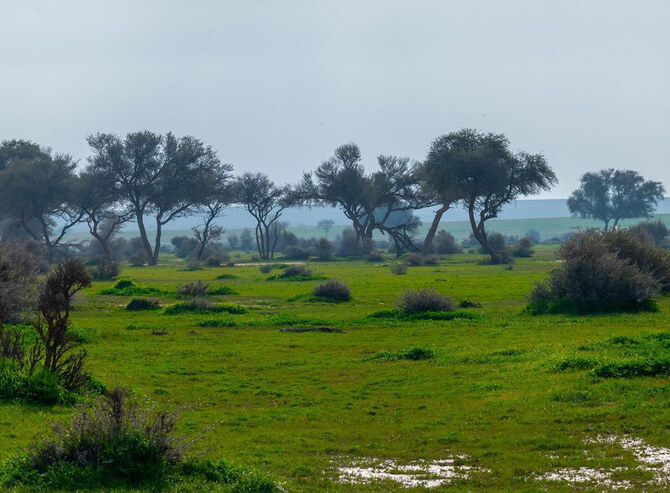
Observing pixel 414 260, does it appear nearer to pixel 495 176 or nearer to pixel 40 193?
pixel 495 176

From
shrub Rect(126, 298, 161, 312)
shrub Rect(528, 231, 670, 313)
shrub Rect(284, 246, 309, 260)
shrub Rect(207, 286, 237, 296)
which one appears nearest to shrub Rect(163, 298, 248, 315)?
shrub Rect(126, 298, 161, 312)

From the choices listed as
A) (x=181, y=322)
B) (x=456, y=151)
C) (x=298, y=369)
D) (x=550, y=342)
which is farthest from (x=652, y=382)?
(x=456, y=151)

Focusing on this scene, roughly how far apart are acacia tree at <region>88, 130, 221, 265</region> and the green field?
66.4m

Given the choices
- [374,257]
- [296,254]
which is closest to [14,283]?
[374,257]

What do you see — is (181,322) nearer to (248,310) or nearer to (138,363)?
(248,310)

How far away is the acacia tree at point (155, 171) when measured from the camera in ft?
296

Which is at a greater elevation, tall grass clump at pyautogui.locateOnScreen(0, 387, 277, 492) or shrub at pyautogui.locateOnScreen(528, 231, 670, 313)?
shrub at pyautogui.locateOnScreen(528, 231, 670, 313)

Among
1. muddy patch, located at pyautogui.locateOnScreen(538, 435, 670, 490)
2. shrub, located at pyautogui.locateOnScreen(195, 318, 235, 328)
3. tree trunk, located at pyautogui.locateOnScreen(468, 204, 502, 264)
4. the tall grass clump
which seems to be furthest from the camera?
tree trunk, located at pyautogui.locateOnScreen(468, 204, 502, 264)

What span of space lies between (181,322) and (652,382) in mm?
17062

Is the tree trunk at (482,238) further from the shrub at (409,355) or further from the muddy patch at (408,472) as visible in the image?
the muddy patch at (408,472)

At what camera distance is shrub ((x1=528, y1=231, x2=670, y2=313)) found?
25719 mm

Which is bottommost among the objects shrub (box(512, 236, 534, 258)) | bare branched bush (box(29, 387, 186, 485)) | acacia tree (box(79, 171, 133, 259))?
bare branched bush (box(29, 387, 186, 485))

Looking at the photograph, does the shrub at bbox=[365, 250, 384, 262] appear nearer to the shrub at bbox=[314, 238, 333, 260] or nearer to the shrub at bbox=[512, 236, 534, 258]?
the shrub at bbox=[314, 238, 333, 260]

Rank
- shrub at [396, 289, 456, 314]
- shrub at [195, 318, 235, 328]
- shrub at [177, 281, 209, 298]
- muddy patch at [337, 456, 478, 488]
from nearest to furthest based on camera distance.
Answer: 1. muddy patch at [337, 456, 478, 488]
2. shrub at [195, 318, 235, 328]
3. shrub at [396, 289, 456, 314]
4. shrub at [177, 281, 209, 298]
